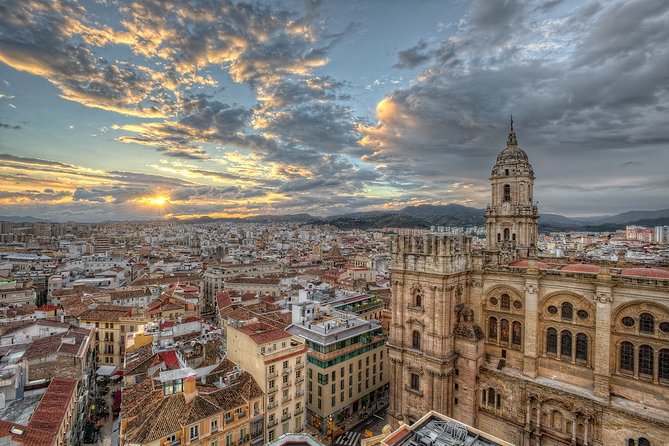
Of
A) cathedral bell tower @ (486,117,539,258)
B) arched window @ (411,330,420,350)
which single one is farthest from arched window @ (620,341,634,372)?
arched window @ (411,330,420,350)

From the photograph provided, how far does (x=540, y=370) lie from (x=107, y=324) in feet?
204

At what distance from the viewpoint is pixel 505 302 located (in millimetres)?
39625

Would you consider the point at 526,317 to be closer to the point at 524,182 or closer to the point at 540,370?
the point at 540,370

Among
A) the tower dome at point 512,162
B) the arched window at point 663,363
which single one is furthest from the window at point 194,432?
the tower dome at point 512,162

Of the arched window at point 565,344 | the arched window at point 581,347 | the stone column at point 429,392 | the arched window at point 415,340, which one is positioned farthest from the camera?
the arched window at point 415,340

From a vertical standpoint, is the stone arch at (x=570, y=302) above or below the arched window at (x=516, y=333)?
above

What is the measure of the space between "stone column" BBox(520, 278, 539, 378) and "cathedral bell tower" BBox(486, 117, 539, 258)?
40.3 ft

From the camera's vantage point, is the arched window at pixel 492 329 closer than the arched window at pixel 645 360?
No

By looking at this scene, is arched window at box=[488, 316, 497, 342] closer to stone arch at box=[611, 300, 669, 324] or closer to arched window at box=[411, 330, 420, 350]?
arched window at box=[411, 330, 420, 350]

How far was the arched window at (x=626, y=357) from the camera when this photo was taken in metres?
31.7

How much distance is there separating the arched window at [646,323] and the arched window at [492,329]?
12757mm

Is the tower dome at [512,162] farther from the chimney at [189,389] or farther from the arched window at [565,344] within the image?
the chimney at [189,389]

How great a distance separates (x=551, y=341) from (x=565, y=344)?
47.6 inches

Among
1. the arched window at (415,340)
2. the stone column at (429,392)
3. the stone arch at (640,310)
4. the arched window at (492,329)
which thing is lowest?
the stone column at (429,392)
